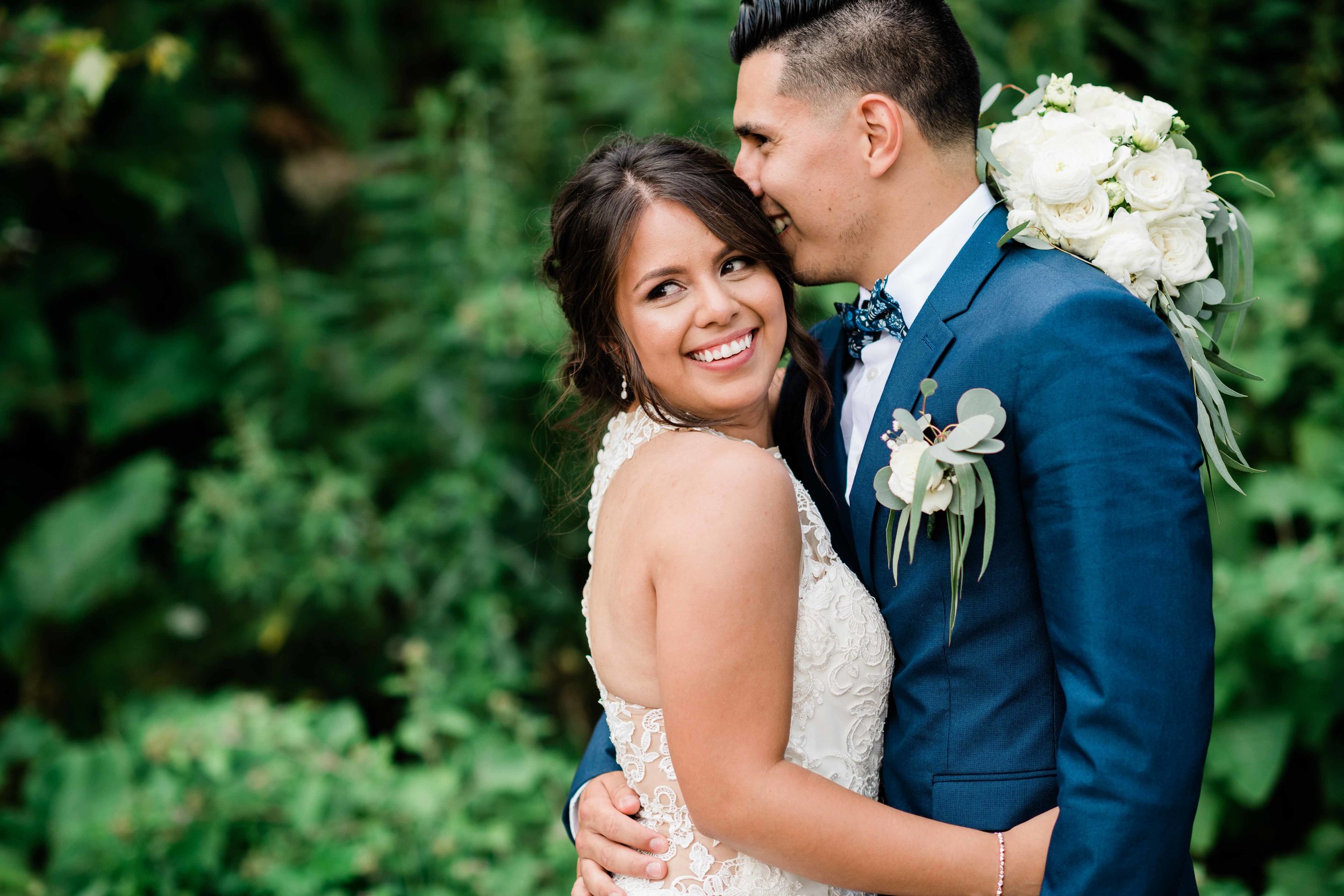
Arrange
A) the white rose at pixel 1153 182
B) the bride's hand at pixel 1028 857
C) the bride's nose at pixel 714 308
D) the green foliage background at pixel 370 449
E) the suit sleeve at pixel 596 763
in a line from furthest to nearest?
1. the green foliage background at pixel 370 449
2. the suit sleeve at pixel 596 763
3. the bride's nose at pixel 714 308
4. the white rose at pixel 1153 182
5. the bride's hand at pixel 1028 857

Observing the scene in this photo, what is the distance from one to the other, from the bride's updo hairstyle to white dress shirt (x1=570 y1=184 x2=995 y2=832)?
0.33ft

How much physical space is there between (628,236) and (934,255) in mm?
605

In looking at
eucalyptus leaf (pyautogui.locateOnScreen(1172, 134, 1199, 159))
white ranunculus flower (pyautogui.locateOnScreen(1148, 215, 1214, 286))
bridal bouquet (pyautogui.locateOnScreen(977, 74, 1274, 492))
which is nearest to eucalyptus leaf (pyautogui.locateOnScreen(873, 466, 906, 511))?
bridal bouquet (pyautogui.locateOnScreen(977, 74, 1274, 492))

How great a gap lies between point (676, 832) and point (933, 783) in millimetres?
504

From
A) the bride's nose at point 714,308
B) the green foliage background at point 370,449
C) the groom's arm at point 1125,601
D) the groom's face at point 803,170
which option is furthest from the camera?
the green foliage background at point 370,449

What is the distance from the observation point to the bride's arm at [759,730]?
166cm

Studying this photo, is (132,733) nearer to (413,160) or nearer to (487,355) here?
(487,355)

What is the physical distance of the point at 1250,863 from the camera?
12.7 ft

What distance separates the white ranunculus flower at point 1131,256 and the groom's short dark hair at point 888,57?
0.40m

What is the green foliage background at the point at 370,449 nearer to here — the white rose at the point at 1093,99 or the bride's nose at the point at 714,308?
the bride's nose at the point at 714,308

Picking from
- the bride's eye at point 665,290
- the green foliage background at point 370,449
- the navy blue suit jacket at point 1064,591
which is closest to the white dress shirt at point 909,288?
the navy blue suit jacket at point 1064,591

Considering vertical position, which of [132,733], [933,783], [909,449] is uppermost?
[909,449]

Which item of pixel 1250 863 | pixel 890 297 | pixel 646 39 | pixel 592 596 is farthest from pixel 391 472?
pixel 1250 863

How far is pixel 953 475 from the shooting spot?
165cm
